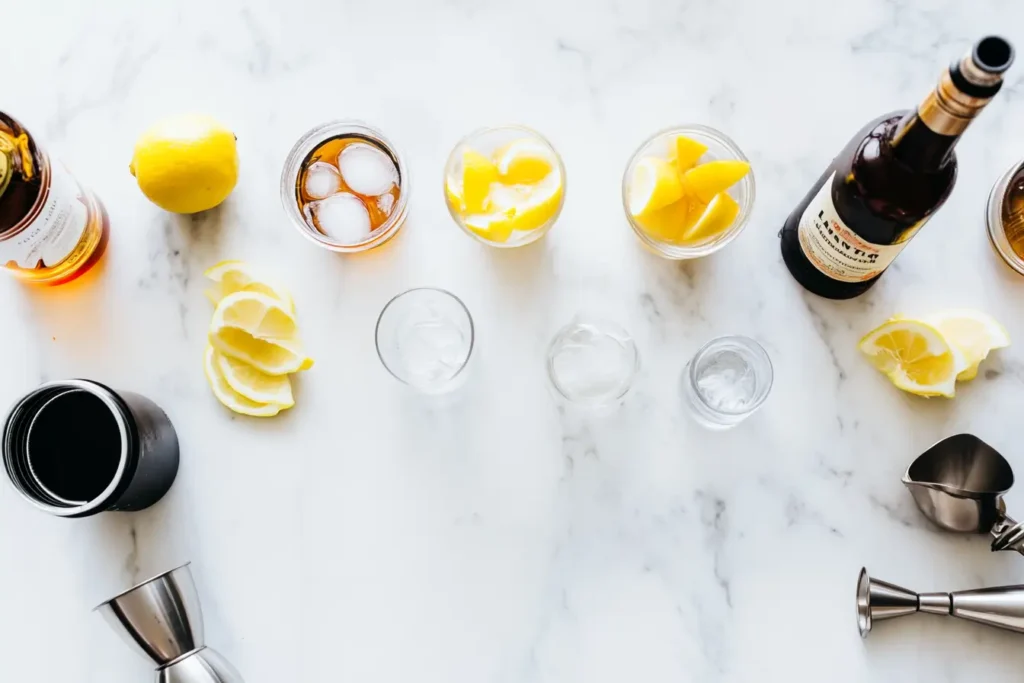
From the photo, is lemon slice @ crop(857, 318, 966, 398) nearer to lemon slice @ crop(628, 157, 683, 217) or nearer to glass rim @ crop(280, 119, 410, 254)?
lemon slice @ crop(628, 157, 683, 217)

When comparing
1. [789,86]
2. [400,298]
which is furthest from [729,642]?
[789,86]

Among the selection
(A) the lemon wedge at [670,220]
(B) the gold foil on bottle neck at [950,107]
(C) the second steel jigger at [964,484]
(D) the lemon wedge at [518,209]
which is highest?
(D) the lemon wedge at [518,209]

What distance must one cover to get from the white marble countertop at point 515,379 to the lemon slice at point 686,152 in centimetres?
11

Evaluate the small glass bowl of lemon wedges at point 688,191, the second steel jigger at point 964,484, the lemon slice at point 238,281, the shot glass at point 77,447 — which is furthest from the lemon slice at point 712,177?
the shot glass at point 77,447

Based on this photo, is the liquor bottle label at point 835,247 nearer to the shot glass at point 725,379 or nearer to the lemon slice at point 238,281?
the shot glass at point 725,379

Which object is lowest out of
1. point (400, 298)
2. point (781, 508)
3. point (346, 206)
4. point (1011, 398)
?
point (781, 508)

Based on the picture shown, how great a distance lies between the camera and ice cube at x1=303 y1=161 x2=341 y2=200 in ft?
3.41

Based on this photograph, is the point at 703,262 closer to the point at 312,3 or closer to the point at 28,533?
the point at 312,3

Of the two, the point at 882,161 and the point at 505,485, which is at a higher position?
the point at 882,161

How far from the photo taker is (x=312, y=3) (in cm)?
108

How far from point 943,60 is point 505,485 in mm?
806

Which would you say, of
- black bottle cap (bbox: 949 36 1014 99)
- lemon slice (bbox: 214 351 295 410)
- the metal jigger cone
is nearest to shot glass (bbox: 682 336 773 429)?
the metal jigger cone

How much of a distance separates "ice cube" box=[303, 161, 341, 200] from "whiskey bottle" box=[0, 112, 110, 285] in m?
0.28

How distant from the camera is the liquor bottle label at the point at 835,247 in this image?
2.91ft
